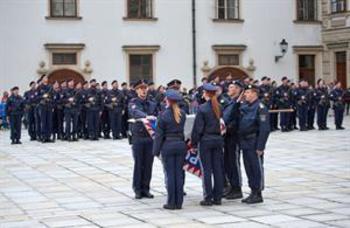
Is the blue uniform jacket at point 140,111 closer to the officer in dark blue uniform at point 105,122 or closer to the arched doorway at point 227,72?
the officer in dark blue uniform at point 105,122

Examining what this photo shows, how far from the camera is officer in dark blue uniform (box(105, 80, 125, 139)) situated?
74.1ft

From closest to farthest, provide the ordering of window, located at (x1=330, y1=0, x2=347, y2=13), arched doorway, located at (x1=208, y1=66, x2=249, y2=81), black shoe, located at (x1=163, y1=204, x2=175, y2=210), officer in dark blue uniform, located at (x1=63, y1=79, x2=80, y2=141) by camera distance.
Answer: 1. black shoe, located at (x1=163, y1=204, x2=175, y2=210)
2. officer in dark blue uniform, located at (x1=63, y1=79, x2=80, y2=141)
3. arched doorway, located at (x1=208, y1=66, x2=249, y2=81)
4. window, located at (x1=330, y1=0, x2=347, y2=13)

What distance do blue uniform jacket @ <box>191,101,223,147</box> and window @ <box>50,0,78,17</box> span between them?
19876 mm

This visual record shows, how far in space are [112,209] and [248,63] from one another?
907 inches

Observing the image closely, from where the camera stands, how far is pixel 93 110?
22312mm

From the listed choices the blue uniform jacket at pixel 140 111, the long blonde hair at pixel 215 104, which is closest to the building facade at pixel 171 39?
the blue uniform jacket at pixel 140 111

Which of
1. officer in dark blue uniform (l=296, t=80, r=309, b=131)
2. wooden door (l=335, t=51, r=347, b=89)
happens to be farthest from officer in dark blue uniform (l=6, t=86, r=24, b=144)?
wooden door (l=335, t=51, r=347, b=89)

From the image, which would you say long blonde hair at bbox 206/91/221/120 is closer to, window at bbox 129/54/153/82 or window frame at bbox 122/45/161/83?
window frame at bbox 122/45/161/83

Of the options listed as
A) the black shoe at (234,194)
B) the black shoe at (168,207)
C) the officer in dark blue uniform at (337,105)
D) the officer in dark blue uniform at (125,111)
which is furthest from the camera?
the officer in dark blue uniform at (337,105)

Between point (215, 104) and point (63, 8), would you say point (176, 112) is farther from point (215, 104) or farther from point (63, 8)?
point (63, 8)

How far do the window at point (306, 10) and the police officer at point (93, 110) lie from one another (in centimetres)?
1524

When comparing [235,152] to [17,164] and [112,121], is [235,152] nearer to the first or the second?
[17,164]

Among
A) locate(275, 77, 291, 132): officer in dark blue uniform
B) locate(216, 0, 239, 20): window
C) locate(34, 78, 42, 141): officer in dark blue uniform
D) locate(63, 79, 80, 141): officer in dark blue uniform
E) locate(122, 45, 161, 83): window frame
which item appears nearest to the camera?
locate(34, 78, 42, 141): officer in dark blue uniform

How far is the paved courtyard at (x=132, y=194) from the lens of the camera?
9609mm
